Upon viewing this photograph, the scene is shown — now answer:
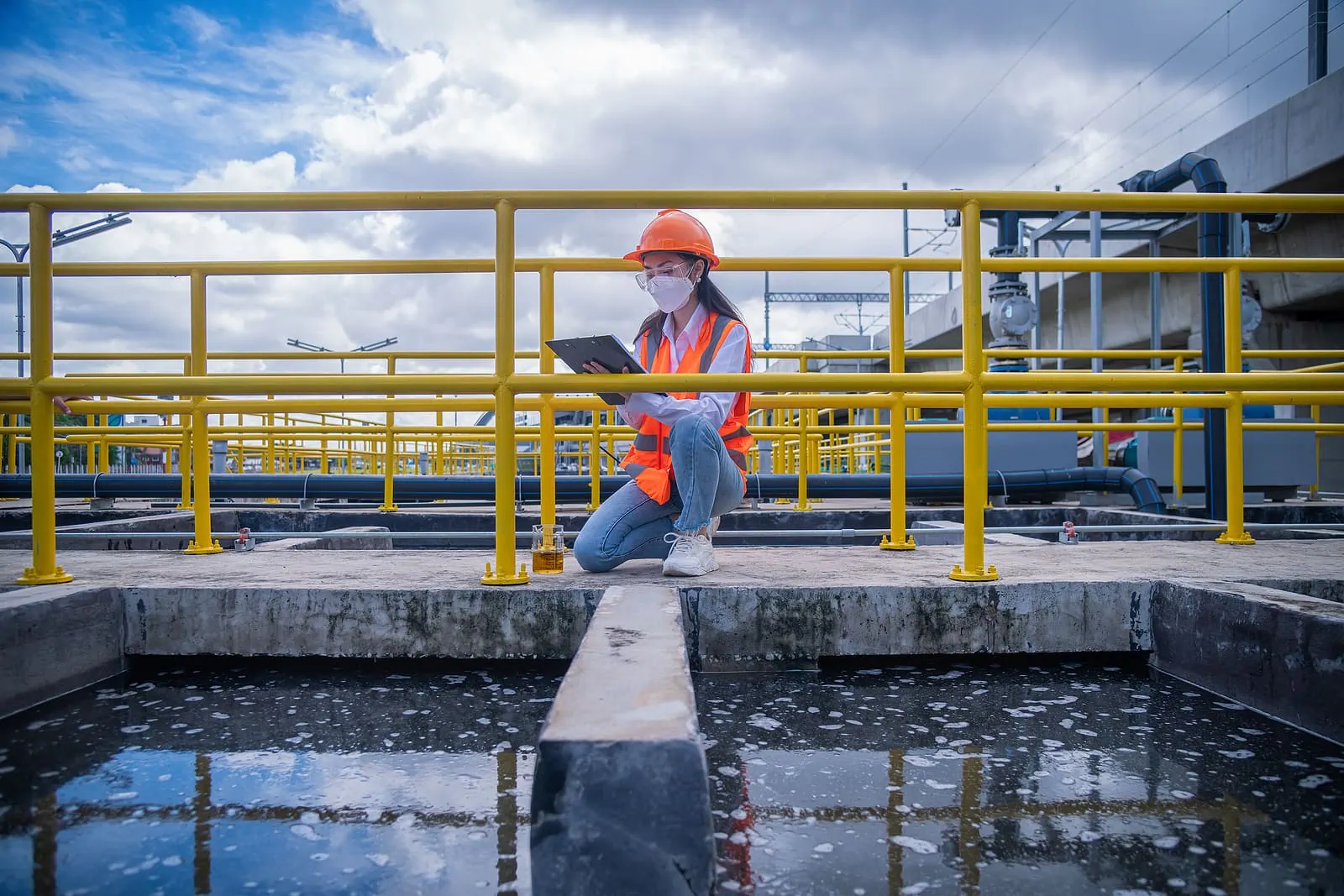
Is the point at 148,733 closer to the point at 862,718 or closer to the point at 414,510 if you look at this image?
the point at 862,718

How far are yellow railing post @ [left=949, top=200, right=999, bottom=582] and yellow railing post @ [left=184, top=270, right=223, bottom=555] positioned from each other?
2771 mm

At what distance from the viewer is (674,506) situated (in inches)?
105

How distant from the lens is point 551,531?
2672 millimetres

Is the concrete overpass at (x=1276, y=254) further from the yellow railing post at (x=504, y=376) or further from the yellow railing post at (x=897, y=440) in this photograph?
the yellow railing post at (x=504, y=376)

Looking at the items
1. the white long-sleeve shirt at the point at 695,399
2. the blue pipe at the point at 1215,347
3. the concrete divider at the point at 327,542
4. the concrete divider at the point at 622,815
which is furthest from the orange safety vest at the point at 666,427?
the blue pipe at the point at 1215,347

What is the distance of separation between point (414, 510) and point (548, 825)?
5211 millimetres

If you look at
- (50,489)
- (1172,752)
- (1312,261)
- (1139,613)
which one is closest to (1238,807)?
(1172,752)

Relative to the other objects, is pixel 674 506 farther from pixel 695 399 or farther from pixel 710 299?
pixel 710 299

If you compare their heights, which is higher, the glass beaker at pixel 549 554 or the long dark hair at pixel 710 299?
the long dark hair at pixel 710 299

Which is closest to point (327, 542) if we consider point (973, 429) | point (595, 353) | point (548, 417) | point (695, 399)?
point (548, 417)

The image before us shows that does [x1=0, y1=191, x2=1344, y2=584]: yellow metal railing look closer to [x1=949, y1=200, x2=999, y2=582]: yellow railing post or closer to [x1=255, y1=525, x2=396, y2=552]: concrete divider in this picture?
[x1=949, y1=200, x2=999, y2=582]: yellow railing post

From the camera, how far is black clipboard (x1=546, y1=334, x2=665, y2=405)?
2170 mm

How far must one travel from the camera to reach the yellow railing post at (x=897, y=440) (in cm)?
316

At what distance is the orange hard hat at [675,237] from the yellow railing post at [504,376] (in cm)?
43
